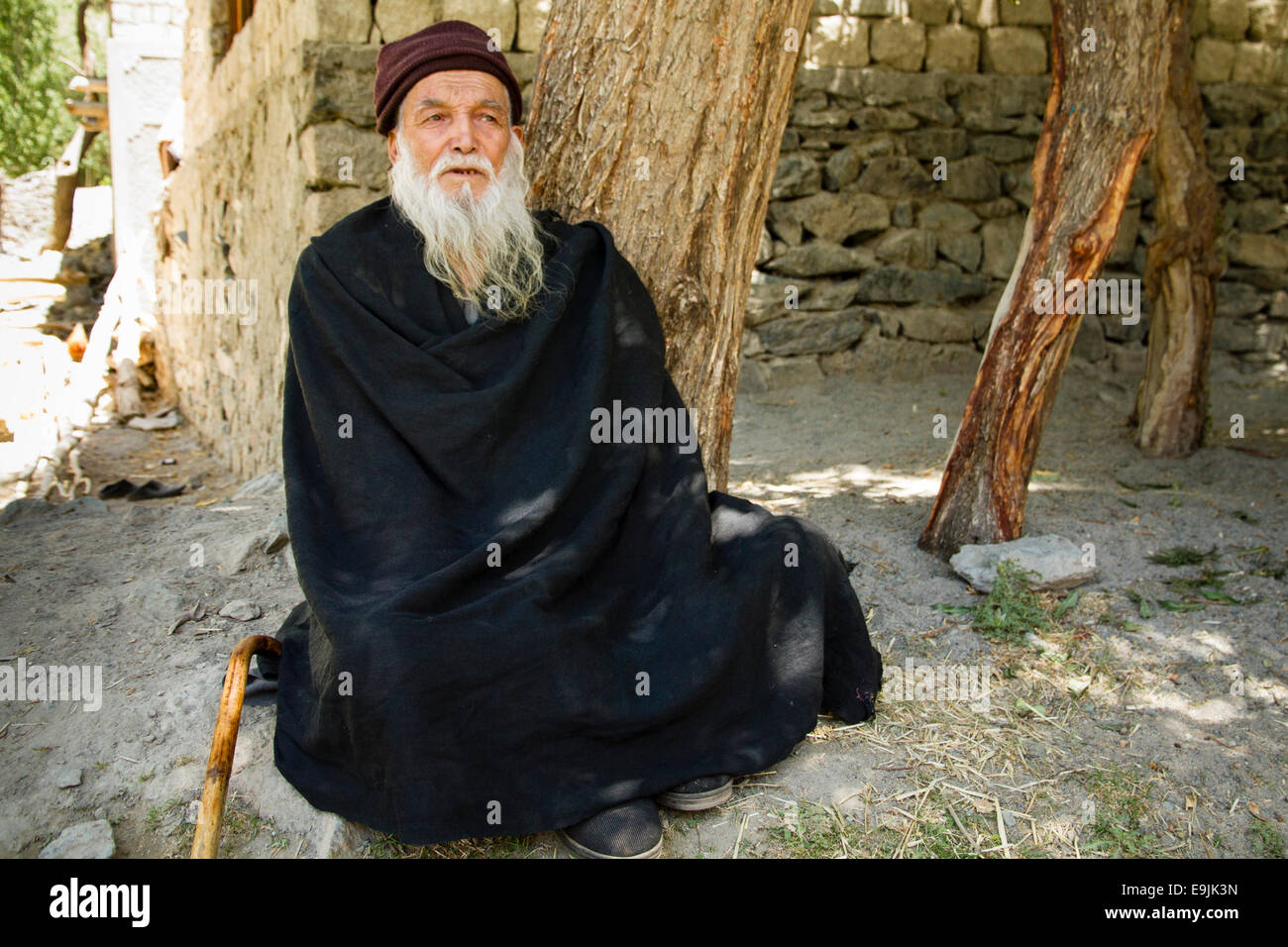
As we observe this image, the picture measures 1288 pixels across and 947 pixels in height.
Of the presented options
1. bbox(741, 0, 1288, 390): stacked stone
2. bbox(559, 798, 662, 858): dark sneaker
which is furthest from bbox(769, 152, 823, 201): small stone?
bbox(559, 798, 662, 858): dark sneaker

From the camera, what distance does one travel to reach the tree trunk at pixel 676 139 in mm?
2863

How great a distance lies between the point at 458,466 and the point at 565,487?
276mm

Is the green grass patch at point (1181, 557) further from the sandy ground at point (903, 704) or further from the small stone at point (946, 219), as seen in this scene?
the small stone at point (946, 219)

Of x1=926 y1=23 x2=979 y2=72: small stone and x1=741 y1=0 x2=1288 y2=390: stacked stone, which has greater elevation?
x1=926 y1=23 x2=979 y2=72: small stone

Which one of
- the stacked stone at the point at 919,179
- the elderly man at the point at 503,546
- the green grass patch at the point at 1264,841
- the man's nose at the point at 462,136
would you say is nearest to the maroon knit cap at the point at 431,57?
the elderly man at the point at 503,546

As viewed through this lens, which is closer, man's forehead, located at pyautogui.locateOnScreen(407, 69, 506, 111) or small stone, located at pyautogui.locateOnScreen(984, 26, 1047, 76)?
man's forehead, located at pyautogui.locateOnScreen(407, 69, 506, 111)

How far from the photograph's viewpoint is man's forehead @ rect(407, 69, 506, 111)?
→ 9.08 ft

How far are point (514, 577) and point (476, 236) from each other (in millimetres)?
980

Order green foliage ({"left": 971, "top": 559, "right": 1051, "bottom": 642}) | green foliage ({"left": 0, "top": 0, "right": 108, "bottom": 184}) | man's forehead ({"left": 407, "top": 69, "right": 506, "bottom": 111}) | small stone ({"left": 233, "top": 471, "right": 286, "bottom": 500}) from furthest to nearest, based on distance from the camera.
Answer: green foliage ({"left": 0, "top": 0, "right": 108, "bottom": 184}) → small stone ({"left": 233, "top": 471, "right": 286, "bottom": 500}) → green foliage ({"left": 971, "top": 559, "right": 1051, "bottom": 642}) → man's forehead ({"left": 407, "top": 69, "right": 506, "bottom": 111})

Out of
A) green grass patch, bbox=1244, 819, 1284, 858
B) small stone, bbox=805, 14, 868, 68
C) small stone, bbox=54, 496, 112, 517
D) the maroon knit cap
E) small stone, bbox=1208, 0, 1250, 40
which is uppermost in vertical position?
small stone, bbox=1208, 0, 1250, 40

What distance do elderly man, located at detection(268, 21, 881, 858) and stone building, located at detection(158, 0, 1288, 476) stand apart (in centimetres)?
355

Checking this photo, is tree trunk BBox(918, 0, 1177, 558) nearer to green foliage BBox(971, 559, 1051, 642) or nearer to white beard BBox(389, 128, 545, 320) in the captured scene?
green foliage BBox(971, 559, 1051, 642)

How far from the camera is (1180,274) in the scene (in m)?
5.15

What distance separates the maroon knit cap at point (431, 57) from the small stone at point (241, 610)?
5.38 ft
